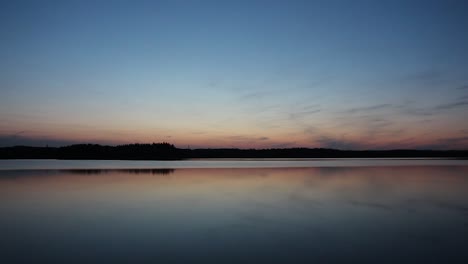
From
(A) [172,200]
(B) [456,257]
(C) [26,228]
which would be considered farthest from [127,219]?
(B) [456,257]

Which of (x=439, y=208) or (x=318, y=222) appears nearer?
(x=318, y=222)

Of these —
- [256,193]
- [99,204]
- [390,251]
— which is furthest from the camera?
[256,193]

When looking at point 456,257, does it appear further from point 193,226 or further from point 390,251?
point 193,226

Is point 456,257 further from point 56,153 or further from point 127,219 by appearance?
point 56,153

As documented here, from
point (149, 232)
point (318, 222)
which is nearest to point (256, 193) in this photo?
point (318, 222)

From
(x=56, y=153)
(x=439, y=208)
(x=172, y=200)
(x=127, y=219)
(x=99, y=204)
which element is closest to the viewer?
(x=127, y=219)

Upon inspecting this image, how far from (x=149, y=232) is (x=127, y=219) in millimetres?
1819

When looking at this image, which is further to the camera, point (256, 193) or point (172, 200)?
point (256, 193)

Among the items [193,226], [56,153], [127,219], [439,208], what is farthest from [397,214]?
[56,153]

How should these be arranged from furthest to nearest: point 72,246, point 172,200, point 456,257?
point 172,200, point 72,246, point 456,257

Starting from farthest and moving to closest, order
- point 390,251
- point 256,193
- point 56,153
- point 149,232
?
point 56,153, point 256,193, point 149,232, point 390,251

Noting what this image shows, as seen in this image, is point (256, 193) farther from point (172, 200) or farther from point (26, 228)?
point (26, 228)

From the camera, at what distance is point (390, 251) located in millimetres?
6242

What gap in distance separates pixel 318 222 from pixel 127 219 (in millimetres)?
5323
